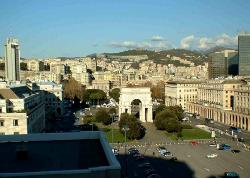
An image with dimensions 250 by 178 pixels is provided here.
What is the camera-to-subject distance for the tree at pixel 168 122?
55625 mm

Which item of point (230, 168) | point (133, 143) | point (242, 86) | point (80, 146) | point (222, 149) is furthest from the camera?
point (242, 86)

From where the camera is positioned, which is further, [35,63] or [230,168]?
[35,63]

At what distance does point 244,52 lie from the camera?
115000 mm

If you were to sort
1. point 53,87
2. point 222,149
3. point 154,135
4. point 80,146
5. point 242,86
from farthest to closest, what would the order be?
point 53,87, point 242,86, point 154,135, point 222,149, point 80,146

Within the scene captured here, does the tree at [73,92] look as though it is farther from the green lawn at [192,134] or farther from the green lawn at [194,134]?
the green lawn at [192,134]

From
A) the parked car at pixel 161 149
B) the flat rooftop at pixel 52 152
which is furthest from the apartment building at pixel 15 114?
the flat rooftop at pixel 52 152

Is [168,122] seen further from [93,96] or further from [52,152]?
[93,96]

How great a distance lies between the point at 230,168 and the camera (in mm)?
35594

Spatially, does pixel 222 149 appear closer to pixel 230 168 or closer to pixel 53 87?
pixel 230 168

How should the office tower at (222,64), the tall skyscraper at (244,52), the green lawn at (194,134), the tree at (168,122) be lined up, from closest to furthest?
1. the green lawn at (194,134)
2. the tree at (168,122)
3. the tall skyscraper at (244,52)
4. the office tower at (222,64)

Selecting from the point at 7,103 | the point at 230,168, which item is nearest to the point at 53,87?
the point at 7,103

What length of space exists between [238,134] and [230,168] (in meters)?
21.9

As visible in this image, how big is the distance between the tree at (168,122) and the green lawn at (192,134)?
821 mm

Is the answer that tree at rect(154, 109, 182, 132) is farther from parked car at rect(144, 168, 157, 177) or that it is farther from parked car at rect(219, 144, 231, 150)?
parked car at rect(144, 168, 157, 177)
